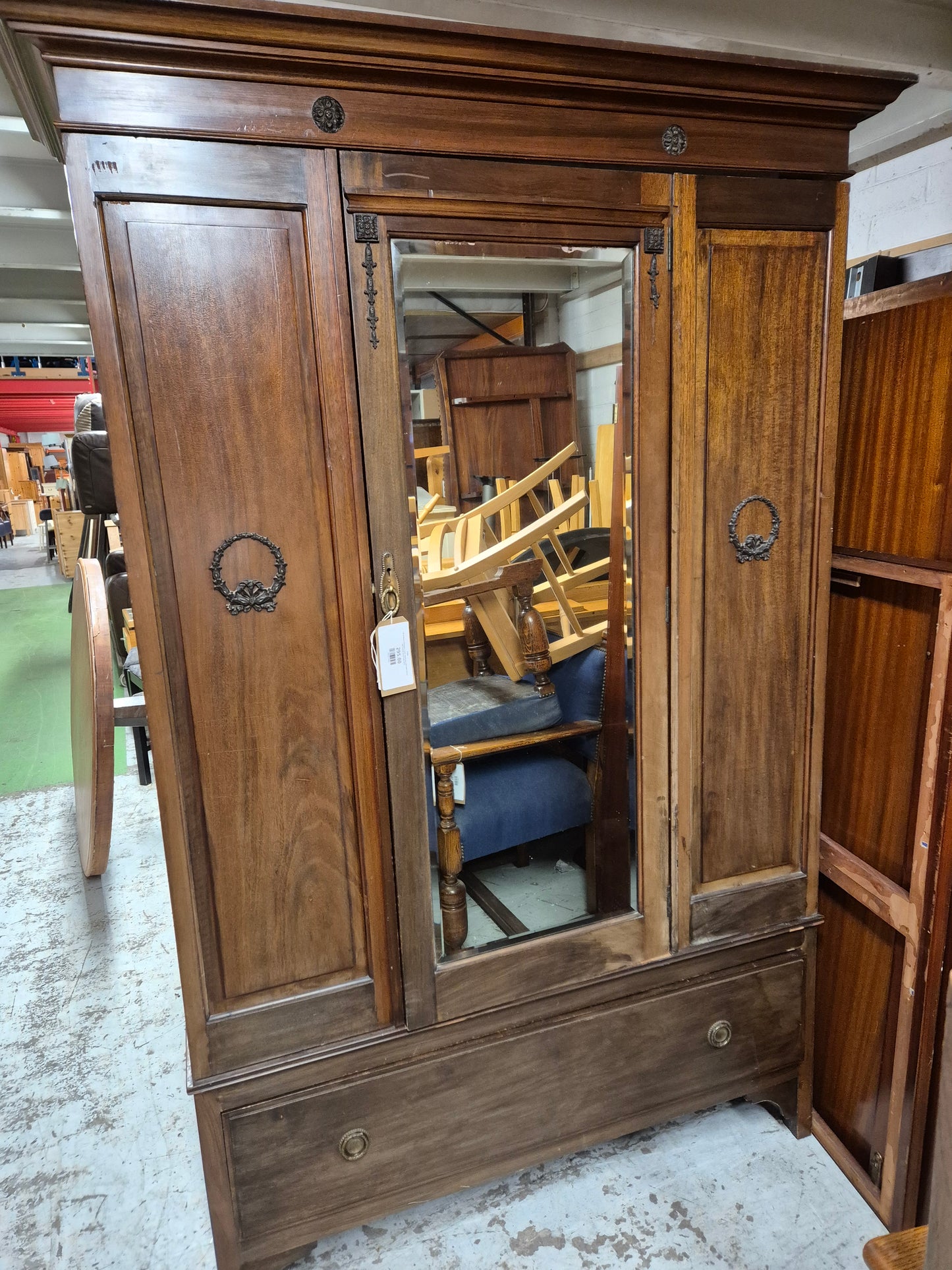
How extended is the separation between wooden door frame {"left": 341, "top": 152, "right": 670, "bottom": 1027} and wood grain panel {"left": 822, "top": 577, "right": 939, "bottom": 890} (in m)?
0.41

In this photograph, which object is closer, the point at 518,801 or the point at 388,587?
the point at 388,587

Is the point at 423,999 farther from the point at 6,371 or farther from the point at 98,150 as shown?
the point at 6,371

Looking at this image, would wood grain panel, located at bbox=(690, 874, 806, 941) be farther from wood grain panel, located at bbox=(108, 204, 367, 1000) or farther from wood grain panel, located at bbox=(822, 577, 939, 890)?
wood grain panel, located at bbox=(108, 204, 367, 1000)

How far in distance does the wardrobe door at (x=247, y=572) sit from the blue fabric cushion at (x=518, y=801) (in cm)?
18

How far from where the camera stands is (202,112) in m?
0.94

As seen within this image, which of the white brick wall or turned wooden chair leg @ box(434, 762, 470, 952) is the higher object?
the white brick wall

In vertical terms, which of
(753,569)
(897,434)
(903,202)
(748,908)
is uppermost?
(903,202)

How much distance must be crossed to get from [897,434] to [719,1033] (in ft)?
3.71

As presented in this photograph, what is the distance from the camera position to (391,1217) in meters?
1.43

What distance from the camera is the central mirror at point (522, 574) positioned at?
114 centimetres

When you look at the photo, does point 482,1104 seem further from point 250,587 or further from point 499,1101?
point 250,587

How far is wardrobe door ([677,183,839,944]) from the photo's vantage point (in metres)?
1.20

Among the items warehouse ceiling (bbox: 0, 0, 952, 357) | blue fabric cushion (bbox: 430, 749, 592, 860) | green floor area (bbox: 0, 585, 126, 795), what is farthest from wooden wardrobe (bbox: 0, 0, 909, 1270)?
green floor area (bbox: 0, 585, 126, 795)

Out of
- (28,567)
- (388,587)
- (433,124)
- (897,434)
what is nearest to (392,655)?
(388,587)
